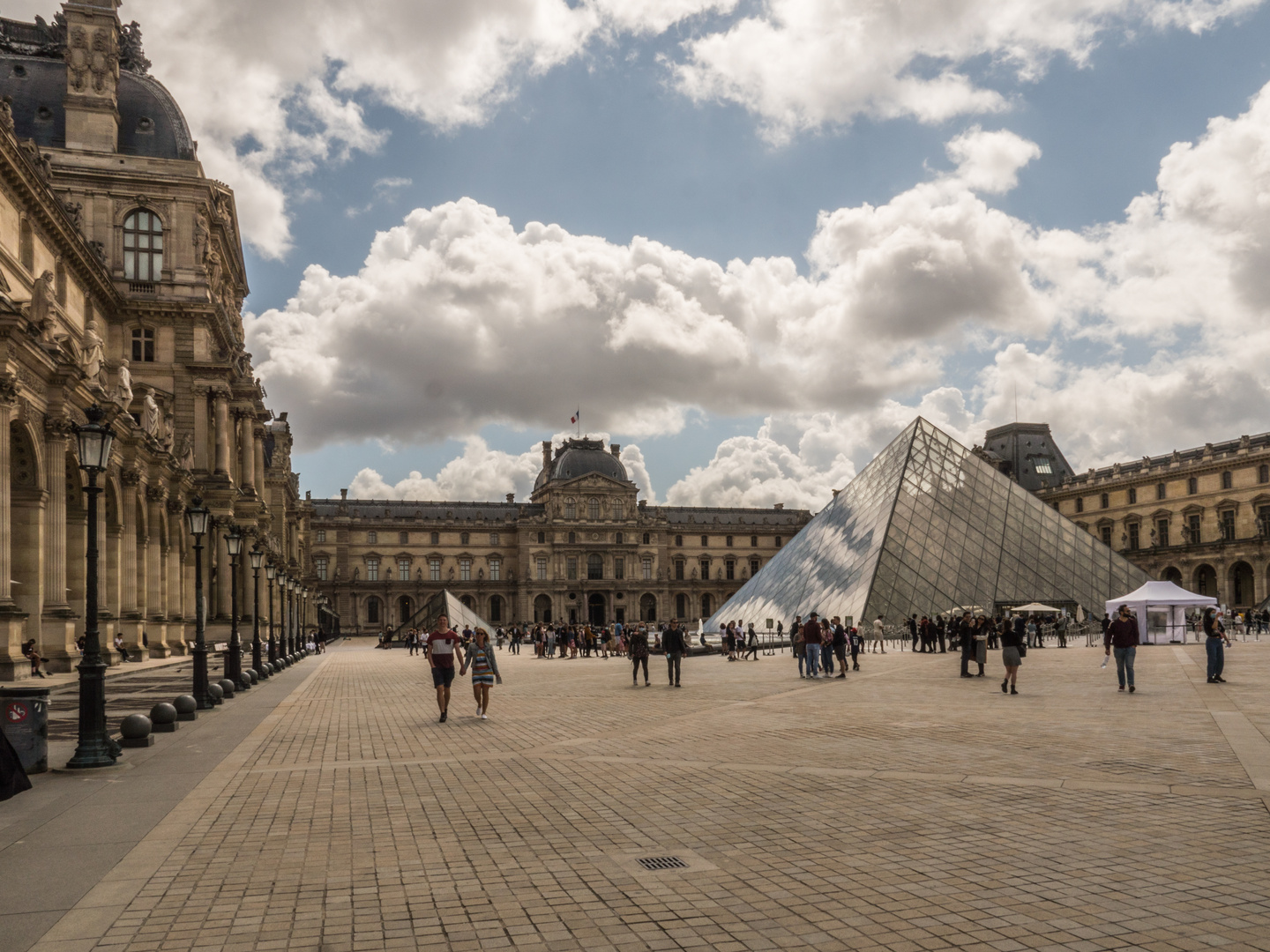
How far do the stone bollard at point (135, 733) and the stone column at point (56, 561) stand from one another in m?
12.2

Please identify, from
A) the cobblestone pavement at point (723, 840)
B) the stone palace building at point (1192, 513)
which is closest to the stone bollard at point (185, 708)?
the cobblestone pavement at point (723, 840)

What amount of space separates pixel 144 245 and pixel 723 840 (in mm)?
38391

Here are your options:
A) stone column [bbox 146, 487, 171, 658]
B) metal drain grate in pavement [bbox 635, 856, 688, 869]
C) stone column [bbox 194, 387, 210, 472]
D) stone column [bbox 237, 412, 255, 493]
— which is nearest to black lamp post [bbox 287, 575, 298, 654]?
stone column [bbox 237, 412, 255, 493]

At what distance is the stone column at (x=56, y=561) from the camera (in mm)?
21438

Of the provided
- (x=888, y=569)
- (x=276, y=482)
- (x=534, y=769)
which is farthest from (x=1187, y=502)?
(x=534, y=769)

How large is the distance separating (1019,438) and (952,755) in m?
88.5

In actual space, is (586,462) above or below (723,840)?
above

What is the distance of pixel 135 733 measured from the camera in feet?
34.7

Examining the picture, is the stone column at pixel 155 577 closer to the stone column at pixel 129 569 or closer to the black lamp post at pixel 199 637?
the stone column at pixel 129 569

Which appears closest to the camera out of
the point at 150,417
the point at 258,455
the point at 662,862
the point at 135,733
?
the point at 662,862

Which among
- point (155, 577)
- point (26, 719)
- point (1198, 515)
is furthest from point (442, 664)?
point (1198, 515)

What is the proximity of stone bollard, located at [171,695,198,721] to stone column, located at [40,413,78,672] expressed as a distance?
9.72m

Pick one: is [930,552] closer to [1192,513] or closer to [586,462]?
[1192,513]

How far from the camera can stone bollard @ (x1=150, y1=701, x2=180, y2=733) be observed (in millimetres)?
12078
